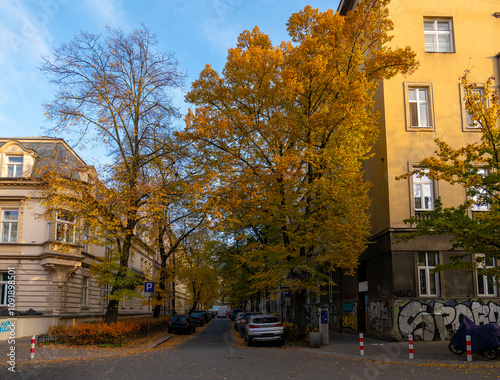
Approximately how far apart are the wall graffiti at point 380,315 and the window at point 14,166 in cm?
2395

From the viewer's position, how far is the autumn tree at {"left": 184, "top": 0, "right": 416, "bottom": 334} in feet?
62.7

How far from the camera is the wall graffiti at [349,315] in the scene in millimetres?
27280

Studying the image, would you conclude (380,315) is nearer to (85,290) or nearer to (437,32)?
(437,32)

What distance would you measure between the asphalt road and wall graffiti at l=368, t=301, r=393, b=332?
667cm

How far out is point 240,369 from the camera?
1272 cm

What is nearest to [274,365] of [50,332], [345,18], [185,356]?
[185,356]

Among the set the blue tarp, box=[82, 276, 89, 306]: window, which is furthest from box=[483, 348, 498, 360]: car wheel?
box=[82, 276, 89, 306]: window

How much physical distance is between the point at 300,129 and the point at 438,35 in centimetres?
1105

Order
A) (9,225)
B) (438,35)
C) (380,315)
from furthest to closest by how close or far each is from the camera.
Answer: (9,225), (438,35), (380,315)

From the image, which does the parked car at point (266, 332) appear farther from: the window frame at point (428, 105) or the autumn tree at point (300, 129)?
the window frame at point (428, 105)

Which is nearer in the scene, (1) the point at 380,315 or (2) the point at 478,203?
(2) the point at 478,203

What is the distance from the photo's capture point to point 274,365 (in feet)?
45.1

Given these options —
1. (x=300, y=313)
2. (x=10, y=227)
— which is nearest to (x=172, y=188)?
(x=300, y=313)

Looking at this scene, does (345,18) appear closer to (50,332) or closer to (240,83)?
(240,83)
